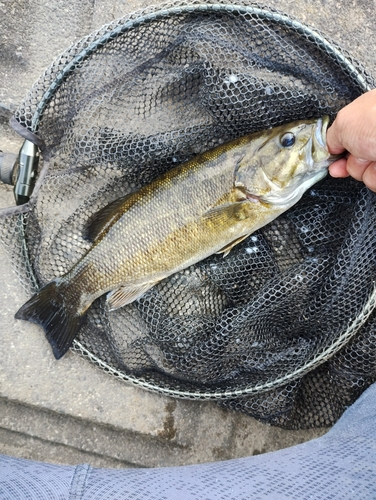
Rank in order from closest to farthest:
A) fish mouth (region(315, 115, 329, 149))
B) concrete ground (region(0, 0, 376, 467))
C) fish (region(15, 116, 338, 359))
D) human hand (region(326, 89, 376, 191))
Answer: human hand (region(326, 89, 376, 191)) → fish mouth (region(315, 115, 329, 149)) → fish (region(15, 116, 338, 359)) → concrete ground (region(0, 0, 376, 467))

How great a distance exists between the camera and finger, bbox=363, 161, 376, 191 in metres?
1.91

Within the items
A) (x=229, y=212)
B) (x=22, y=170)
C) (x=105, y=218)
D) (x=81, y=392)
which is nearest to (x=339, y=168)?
(x=229, y=212)

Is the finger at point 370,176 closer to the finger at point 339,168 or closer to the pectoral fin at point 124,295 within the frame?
the finger at point 339,168

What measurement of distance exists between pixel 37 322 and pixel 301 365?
1.28m

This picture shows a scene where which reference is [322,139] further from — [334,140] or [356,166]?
[356,166]

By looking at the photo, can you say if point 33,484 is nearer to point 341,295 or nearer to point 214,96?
point 341,295

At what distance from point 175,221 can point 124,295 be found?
1.46ft

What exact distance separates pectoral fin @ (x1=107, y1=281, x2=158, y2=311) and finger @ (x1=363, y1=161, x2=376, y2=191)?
3.52 feet

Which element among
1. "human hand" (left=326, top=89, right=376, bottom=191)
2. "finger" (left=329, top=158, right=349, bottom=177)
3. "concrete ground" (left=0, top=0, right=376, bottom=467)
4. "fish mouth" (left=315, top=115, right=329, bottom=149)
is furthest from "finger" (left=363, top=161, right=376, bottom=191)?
"concrete ground" (left=0, top=0, right=376, bottom=467)

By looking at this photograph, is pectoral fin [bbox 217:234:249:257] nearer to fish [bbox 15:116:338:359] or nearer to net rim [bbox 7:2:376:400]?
fish [bbox 15:116:338:359]

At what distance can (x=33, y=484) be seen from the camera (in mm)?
1818

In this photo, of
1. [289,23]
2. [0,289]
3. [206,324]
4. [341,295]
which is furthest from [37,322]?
[289,23]

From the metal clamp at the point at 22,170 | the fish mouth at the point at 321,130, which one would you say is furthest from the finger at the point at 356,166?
the metal clamp at the point at 22,170

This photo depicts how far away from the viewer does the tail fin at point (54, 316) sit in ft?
7.34
